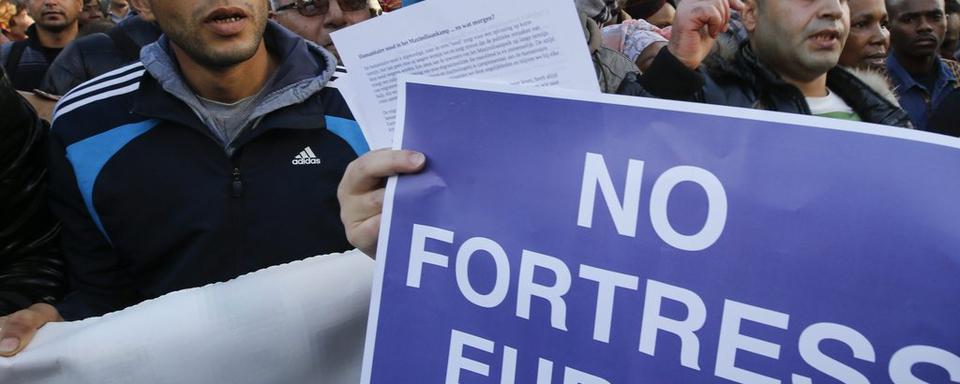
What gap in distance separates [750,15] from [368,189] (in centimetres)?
193

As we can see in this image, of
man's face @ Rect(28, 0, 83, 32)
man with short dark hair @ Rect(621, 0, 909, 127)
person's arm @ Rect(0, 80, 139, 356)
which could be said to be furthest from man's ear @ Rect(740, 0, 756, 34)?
man's face @ Rect(28, 0, 83, 32)

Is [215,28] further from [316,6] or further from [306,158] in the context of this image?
[316,6]

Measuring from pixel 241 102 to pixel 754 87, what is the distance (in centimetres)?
158

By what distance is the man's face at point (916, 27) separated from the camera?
5.14 m

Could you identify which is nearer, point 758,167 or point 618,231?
point 758,167

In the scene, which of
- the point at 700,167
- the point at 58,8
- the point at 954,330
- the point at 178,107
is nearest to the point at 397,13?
the point at 700,167

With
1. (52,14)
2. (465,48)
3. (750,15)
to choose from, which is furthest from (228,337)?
(52,14)

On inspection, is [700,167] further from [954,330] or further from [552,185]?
[954,330]

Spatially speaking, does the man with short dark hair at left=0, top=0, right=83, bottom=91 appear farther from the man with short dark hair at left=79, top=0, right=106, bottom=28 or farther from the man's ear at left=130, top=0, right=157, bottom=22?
the man's ear at left=130, top=0, right=157, bottom=22

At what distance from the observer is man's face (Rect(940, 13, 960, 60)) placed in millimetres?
6074

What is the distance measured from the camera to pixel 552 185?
121 cm

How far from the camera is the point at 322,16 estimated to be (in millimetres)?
3623

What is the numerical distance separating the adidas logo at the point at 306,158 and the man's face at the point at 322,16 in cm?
155

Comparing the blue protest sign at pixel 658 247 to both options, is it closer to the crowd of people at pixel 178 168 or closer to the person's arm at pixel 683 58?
the crowd of people at pixel 178 168
